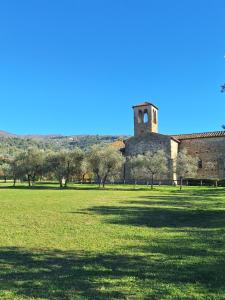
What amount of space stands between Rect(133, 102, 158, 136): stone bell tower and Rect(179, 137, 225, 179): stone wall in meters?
9.64

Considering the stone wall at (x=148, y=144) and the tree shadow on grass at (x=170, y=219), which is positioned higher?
the stone wall at (x=148, y=144)

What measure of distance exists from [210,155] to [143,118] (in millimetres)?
15726

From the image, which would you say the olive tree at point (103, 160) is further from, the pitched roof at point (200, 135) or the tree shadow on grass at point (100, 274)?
the tree shadow on grass at point (100, 274)

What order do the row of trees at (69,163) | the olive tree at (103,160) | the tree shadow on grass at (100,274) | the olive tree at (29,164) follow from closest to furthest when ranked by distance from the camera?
the tree shadow on grass at (100,274)
the olive tree at (103,160)
the row of trees at (69,163)
the olive tree at (29,164)

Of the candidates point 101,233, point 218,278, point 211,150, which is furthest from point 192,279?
point 211,150

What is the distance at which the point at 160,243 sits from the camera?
11.9 metres

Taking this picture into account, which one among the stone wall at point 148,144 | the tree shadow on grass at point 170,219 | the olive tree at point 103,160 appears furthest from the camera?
the stone wall at point 148,144

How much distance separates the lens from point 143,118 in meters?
83.6

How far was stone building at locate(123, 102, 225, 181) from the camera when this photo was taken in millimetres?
76625

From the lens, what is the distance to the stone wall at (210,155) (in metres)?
76.4

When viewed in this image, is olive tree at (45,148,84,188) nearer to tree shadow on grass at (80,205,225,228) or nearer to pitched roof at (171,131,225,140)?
pitched roof at (171,131,225,140)

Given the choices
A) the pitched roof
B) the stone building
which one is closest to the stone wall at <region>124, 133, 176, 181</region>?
the stone building

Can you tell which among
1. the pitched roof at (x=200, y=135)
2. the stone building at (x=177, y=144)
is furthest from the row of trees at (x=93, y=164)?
the pitched roof at (x=200, y=135)

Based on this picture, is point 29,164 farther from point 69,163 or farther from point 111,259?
point 111,259
